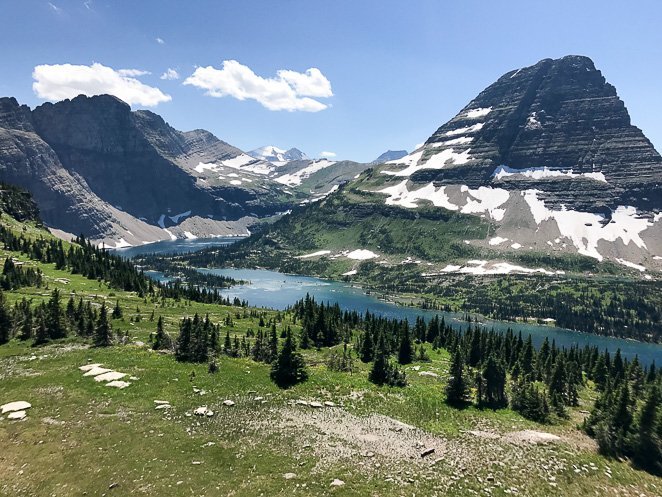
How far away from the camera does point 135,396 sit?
1695 inches

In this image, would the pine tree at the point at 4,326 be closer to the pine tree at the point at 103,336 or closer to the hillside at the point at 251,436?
the hillside at the point at 251,436

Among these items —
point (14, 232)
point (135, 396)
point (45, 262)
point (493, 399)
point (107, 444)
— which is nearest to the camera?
point (107, 444)

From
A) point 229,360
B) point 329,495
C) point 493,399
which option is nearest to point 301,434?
point 329,495

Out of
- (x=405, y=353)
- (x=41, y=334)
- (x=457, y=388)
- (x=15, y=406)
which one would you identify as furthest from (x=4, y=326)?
(x=405, y=353)

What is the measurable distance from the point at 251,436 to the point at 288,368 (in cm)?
1515

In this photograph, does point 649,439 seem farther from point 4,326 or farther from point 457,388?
point 4,326

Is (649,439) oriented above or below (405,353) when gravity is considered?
above

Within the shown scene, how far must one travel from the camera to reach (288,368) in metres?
52.5

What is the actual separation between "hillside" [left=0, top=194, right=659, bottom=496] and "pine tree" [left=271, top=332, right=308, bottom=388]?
3.86 feet

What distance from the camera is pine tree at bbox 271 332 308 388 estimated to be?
51969 millimetres

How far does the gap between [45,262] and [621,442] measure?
177 metres

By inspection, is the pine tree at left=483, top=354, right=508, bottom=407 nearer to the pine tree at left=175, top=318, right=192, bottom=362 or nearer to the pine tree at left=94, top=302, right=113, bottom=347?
the pine tree at left=175, top=318, right=192, bottom=362

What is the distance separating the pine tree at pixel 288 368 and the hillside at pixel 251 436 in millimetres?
1177

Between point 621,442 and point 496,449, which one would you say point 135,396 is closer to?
point 496,449
